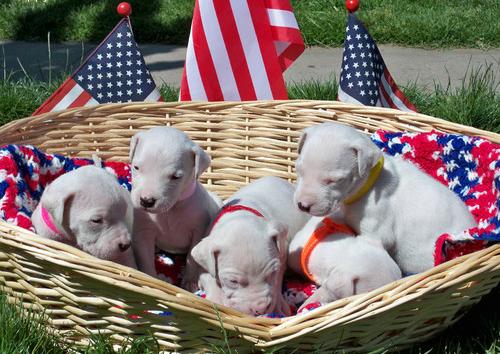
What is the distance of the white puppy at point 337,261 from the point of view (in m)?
3.18

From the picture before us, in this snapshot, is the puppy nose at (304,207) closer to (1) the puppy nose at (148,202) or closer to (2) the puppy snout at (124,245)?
(1) the puppy nose at (148,202)

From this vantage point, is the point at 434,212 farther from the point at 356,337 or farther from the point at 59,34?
the point at 59,34

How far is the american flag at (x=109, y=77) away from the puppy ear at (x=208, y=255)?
1.85m

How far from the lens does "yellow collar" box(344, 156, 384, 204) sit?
11.2 ft

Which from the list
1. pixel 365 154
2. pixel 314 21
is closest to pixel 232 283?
pixel 365 154

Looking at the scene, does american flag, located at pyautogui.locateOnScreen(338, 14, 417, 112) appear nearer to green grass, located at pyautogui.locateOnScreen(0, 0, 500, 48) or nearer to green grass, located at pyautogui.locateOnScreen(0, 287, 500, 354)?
green grass, located at pyautogui.locateOnScreen(0, 287, 500, 354)

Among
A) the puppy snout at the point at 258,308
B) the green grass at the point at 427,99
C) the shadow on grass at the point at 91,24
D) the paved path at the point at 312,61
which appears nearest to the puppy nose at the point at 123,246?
the puppy snout at the point at 258,308

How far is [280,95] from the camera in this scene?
16.2 feet

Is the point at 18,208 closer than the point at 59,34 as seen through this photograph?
Yes

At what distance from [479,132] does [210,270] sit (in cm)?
175

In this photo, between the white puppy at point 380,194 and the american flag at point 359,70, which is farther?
the american flag at point 359,70

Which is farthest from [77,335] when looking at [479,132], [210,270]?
[479,132]

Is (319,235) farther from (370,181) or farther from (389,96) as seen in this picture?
(389,96)

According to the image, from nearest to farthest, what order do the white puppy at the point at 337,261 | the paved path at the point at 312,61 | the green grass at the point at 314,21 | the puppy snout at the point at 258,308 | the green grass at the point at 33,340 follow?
the green grass at the point at 33,340, the puppy snout at the point at 258,308, the white puppy at the point at 337,261, the paved path at the point at 312,61, the green grass at the point at 314,21
